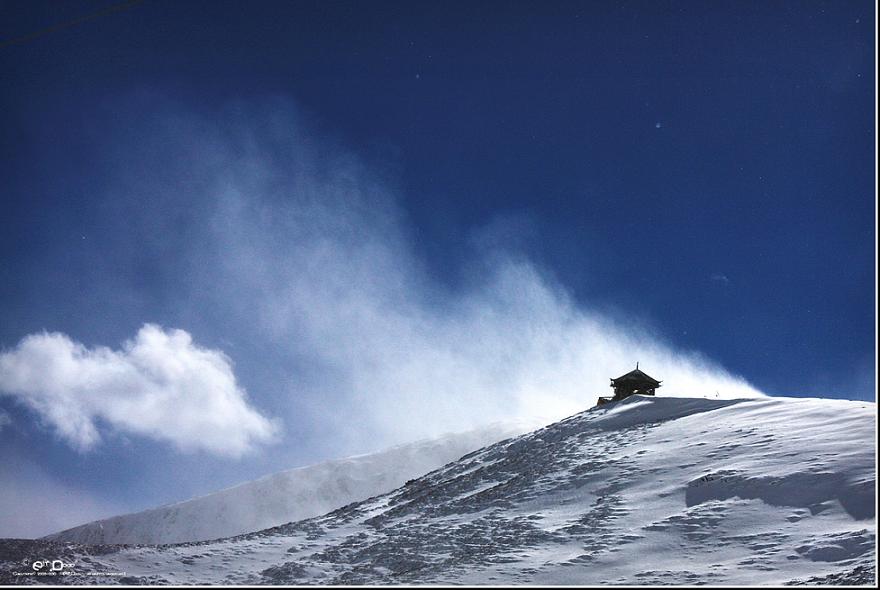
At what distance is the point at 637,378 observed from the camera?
5428 cm

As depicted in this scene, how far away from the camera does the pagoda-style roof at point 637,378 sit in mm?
54250

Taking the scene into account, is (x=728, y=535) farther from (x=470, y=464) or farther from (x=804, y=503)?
(x=470, y=464)

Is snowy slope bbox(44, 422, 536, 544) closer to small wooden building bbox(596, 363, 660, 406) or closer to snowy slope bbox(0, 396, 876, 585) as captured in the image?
small wooden building bbox(596, 363, 660, 406)

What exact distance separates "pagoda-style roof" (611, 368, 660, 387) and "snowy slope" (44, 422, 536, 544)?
1794 inches

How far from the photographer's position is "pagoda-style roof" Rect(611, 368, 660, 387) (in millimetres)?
54250

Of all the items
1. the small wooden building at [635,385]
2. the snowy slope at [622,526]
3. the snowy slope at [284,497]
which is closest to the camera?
the snowy slope at [622,526]

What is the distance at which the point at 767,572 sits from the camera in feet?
51.1

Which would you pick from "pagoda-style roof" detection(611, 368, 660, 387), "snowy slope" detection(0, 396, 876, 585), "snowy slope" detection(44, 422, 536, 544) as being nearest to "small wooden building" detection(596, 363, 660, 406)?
"pagoda-style roof" detection(611, 368, 660, 387)

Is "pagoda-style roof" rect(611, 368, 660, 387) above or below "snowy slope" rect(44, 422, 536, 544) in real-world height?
above

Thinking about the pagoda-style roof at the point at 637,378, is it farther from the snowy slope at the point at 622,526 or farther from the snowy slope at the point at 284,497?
the snowy slope at the point at 284,497

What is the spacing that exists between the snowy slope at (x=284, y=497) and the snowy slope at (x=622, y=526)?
68.9 metres

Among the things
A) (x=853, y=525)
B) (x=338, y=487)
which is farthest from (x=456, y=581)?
(x=338, y=487)

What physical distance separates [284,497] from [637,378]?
68592 millimetres

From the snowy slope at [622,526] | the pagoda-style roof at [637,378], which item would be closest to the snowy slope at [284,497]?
the pagoda-style roof at [637,378]
